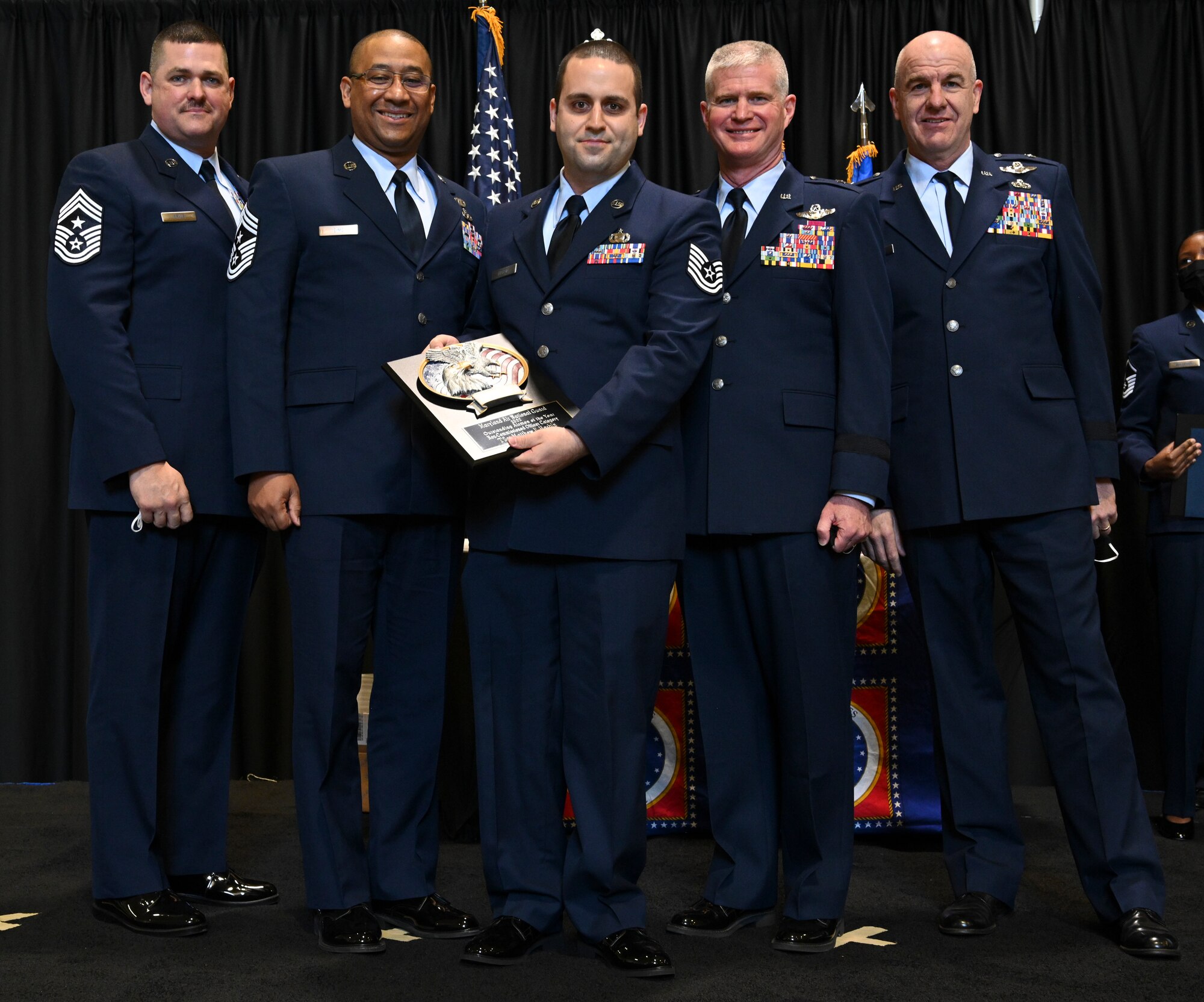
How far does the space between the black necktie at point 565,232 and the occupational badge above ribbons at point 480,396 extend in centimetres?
20

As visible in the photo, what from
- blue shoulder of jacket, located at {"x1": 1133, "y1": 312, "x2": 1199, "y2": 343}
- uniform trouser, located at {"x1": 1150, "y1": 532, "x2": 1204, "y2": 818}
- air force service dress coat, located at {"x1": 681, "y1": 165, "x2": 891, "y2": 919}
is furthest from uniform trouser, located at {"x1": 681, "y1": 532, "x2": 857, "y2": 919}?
blue shoulder of jacket, located at {"x1": 1133, "y1": 312, "x2": 1199, "y2": 343}

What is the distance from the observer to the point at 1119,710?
2420mm

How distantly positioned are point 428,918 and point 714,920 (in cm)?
59

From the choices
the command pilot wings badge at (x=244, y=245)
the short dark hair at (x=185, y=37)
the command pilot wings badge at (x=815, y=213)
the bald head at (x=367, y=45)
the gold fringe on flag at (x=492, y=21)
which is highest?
the gold fringe on flag at (x=492, y=21)

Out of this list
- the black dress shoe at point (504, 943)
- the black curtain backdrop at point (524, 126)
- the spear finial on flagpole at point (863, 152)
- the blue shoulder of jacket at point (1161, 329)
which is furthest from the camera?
the black curtain backdrop at point (524, 126)

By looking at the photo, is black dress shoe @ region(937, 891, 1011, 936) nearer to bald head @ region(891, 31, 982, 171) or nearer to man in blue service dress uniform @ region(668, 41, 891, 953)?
man in blue service dress uniform @ region(668, 41, 891, 953)

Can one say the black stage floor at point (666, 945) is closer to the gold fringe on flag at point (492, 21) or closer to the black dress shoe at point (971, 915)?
the black dress shoe at point (971, 915)

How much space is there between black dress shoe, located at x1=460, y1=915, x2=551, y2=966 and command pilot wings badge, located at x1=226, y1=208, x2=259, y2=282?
1391mm

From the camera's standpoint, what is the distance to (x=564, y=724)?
7.46ft

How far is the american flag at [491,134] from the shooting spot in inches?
168

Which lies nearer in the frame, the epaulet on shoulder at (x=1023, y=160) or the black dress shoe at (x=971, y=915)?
the black dress shoe at (x=971, y=915)

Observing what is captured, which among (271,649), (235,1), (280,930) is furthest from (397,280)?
(235,1)

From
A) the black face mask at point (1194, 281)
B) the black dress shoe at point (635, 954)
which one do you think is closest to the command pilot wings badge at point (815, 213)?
the black dress shoe at point (635, 954)

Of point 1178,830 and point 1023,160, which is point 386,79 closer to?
point 1023,160
